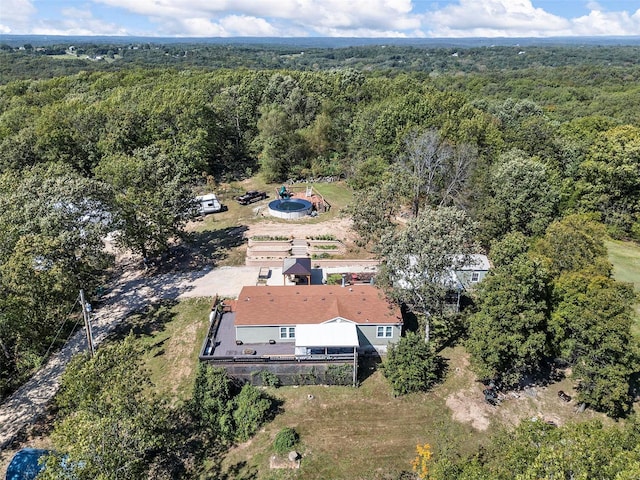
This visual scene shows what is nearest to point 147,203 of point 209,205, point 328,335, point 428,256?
point 209,205

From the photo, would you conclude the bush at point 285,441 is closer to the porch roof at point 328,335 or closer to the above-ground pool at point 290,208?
the porch roof at point 328,335

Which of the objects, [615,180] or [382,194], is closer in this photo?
[382,194]

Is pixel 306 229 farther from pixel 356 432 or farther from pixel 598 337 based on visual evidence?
pixel 598 337

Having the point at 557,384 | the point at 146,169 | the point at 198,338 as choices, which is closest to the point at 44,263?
the point at 198,338

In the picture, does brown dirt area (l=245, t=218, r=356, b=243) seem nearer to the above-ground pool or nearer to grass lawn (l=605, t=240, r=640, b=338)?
the above-ground pool

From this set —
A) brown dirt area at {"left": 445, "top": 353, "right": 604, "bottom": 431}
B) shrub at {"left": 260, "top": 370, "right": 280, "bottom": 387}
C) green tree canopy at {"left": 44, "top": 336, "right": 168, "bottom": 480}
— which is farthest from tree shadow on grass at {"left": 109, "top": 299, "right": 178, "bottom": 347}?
brown dirt area at {"left": 445, "top": 353, "right": 604, "bottom": 431}

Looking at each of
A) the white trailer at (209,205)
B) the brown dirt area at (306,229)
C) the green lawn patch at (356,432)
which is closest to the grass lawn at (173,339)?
the green lawn patch at (356,432)
